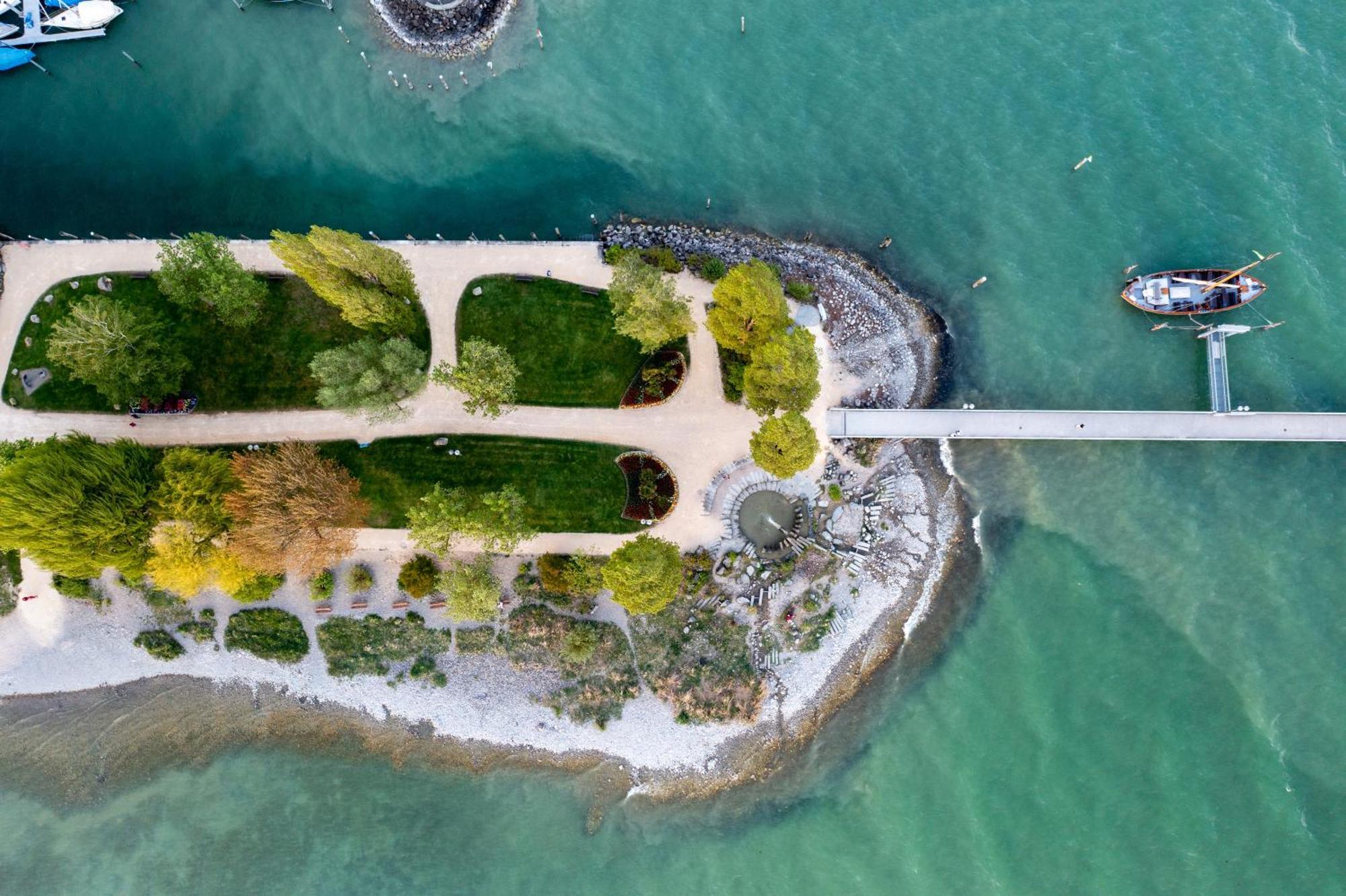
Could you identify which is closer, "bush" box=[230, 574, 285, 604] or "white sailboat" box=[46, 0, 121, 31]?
"bush" box=[230, 574, 285, 604]

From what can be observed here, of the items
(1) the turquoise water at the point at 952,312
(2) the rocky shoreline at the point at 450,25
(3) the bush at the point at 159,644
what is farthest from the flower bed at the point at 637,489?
(2) the rocky shoreline at the point at 450,25

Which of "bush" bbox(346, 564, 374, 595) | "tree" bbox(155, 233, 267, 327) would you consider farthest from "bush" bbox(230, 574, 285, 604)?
"tree" bbox(155, 233, 267, 327)

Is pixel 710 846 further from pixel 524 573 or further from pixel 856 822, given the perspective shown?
pixel 524 573

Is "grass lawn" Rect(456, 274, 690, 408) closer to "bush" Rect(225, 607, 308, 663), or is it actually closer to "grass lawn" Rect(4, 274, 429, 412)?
"grass lawn" Rect(4, 274, 429, 412)

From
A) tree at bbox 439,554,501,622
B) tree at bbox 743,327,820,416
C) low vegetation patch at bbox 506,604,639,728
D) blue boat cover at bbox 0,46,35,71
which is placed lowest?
low vegetation patch at bbox 506,604,639,728

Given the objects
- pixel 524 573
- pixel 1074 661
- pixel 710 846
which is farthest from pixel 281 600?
pixel 1074 661
